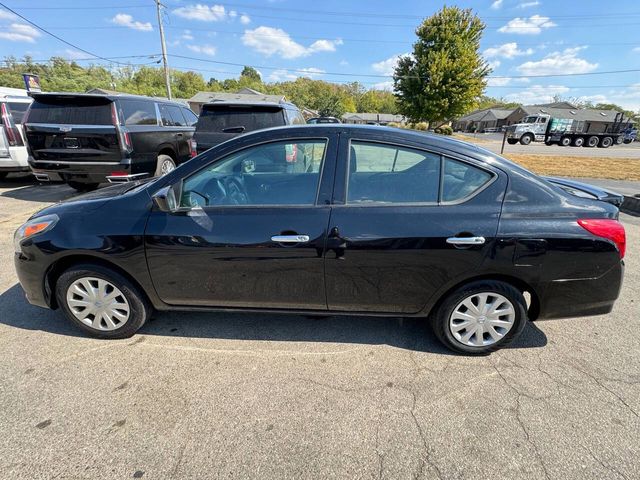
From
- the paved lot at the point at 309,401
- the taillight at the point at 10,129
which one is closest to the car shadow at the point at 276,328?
the paved lot at the point at 309,401

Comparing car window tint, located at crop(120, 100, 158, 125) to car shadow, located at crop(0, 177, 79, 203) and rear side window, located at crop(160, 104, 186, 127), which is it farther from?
car shadow, located at crop(0, 177, 79, 203)

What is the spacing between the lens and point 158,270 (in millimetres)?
2422

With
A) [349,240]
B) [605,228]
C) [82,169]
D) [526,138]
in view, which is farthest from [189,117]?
[526,138]

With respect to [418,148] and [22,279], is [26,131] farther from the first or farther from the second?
[418,148]

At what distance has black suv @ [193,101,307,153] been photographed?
18.7 ft

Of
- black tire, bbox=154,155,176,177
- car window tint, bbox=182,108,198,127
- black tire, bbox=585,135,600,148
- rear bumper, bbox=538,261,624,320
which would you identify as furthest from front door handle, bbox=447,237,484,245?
black tire, bbox=585,135,600,148

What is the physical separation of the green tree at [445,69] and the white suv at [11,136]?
3470 centimetres

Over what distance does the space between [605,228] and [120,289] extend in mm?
3550

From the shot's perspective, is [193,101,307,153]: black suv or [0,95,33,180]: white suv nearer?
[193,101,307,153]: black suv

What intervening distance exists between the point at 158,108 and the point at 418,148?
22.2ft

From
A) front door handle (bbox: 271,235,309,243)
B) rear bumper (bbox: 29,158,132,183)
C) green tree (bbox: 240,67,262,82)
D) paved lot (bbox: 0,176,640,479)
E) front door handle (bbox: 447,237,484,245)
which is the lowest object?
paved lot (bbox: 0,176,640,479)

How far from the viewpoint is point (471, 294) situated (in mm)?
2363

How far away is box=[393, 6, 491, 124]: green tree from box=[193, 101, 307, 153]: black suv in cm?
3345

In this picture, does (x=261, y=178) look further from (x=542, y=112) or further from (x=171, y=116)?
(x=542, y=112)
